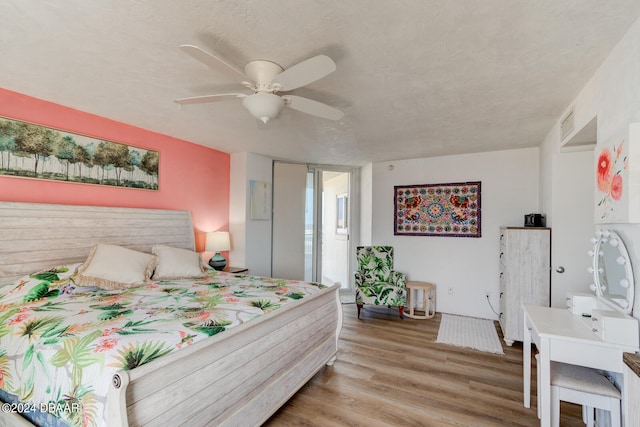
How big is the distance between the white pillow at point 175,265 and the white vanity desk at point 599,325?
9.65 ft

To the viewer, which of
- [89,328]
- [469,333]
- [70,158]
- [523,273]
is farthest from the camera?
[469,333]

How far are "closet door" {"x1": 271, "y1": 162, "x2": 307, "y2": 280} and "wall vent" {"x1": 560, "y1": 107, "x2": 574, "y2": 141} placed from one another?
3542 mm

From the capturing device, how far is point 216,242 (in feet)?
13.0

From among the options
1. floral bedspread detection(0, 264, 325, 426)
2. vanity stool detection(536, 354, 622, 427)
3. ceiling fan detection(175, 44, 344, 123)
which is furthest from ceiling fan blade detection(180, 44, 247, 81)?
vanity stool detection(536, 354, 622, 427)

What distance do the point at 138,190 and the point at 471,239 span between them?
14.5 ft

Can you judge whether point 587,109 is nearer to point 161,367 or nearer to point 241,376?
point 241,376

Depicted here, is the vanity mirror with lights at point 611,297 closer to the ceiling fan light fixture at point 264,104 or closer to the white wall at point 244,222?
the ceiling fan light fixture at point 264,104

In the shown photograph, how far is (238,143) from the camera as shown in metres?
4.05

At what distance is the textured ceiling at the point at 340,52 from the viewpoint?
1.50 metres

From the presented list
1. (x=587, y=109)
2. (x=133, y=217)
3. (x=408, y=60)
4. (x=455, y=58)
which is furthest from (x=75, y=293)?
(x=587, y=109)

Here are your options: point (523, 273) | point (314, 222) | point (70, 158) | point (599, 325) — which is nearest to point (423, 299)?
point (523, 273)

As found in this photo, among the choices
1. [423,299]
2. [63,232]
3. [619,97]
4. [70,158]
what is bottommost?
[423,299]

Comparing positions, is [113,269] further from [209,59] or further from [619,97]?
[619,97]

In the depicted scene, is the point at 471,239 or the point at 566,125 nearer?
the point at 566,125
